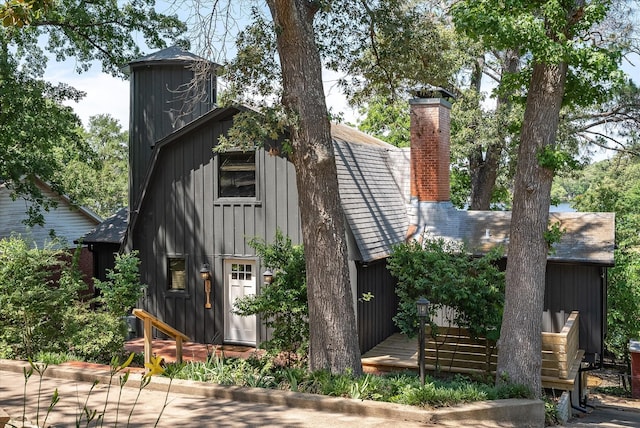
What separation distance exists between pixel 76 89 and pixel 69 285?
385 inches

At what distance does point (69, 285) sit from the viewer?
34.6 ft

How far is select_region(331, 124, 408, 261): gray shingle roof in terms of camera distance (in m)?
12.5

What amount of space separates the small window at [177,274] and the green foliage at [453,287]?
15.9 ft

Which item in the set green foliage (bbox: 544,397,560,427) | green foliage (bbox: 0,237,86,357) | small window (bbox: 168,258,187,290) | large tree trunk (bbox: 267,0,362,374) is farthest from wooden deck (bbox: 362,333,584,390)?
green foliage (bbox: 0,237,86,357)

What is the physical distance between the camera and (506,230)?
14812 mm

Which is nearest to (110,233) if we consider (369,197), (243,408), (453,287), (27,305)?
(27,305)

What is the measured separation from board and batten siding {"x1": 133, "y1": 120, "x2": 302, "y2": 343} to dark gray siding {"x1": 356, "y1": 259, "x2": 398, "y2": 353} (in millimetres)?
1589

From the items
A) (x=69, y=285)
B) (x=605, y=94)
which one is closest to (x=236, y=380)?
(x=69, y=285)

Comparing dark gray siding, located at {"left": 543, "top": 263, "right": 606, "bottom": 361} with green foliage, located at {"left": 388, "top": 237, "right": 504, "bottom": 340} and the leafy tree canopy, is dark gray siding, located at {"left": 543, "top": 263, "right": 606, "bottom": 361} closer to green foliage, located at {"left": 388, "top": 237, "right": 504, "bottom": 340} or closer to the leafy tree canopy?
green foliage, located at {"left": 388, "top": 237, "right": 504, "bottom": 340}

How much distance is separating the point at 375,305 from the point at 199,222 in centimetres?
407

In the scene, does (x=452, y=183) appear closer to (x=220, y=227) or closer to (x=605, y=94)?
(x=220, y=227)

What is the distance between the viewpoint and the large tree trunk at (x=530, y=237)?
9.09 meters

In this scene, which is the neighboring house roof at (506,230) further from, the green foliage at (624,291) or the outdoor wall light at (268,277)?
the outdoor wall light at (268,277)

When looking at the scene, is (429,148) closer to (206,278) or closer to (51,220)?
(206,278)
